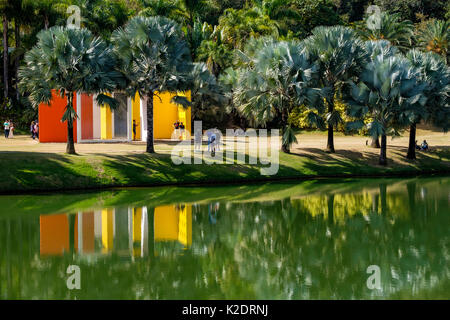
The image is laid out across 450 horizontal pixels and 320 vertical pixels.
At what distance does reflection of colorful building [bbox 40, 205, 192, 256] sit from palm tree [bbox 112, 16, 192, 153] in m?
12.0

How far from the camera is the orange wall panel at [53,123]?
44.8m

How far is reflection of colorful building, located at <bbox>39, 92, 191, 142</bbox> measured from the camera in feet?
149

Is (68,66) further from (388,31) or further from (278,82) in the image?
(388,31)

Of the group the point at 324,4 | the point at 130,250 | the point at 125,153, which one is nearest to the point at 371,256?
the point at 130,250

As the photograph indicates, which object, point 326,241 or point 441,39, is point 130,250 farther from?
point 441,39

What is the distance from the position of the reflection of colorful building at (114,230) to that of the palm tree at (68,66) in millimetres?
10927

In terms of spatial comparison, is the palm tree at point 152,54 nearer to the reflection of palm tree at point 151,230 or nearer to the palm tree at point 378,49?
the reflection of palm tree at point 151,230

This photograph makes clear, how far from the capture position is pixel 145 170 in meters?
34.9

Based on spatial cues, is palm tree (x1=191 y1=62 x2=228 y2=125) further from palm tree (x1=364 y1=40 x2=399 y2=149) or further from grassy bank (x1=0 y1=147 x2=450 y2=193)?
palm tree (x1=364 y1=40 x2=399 y2=149)

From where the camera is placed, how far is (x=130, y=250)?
61.7ft

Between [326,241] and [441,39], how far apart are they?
125ft

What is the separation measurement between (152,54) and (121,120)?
14.9 metres

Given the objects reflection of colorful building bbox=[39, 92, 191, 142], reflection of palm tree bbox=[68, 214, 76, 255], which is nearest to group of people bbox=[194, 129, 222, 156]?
reflection of colorful building bbox=[39, 92, 191, 142]

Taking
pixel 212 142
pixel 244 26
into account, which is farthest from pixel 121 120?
pixel 244 26
